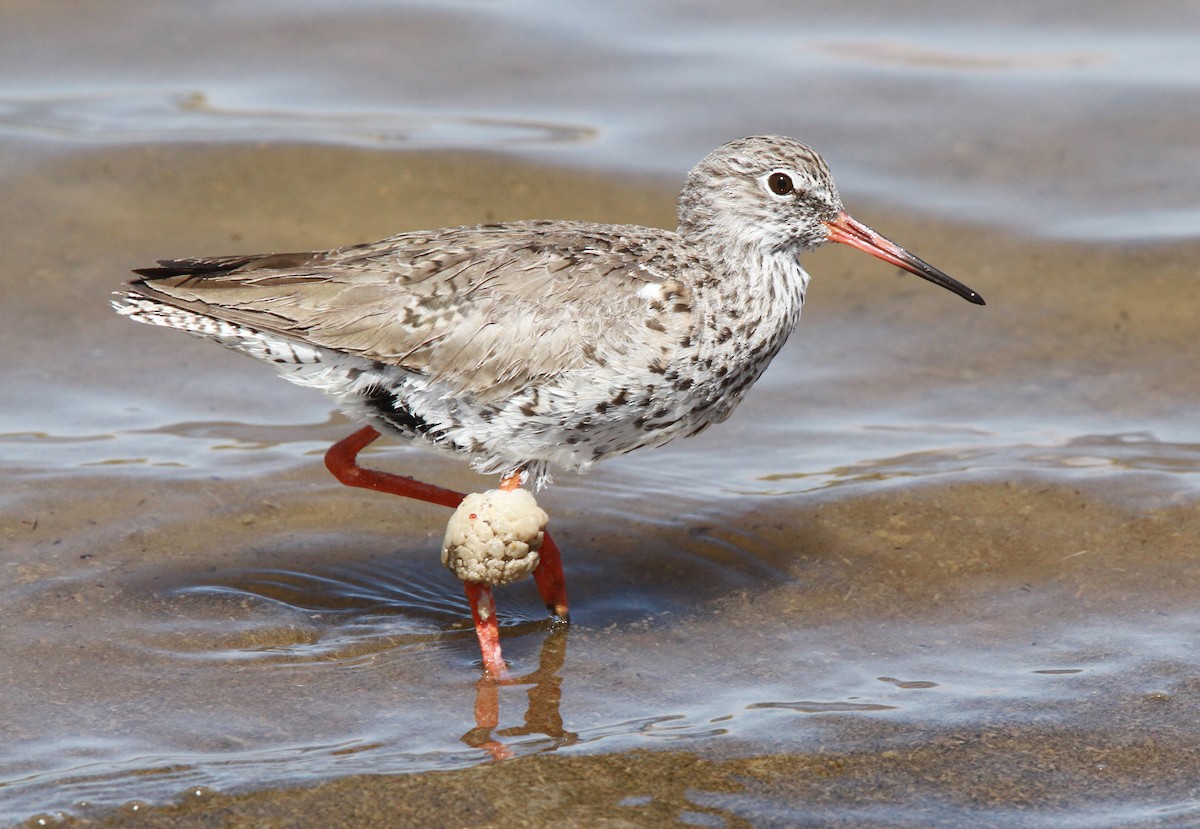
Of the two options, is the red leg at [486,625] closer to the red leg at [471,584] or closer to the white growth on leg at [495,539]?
the red leg at [471,584]

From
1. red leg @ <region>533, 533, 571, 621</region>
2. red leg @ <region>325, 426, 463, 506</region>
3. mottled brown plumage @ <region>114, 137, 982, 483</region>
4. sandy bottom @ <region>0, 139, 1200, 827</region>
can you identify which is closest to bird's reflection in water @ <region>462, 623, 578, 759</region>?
sandy bottom @ <region>0, 139, 1200, 827</region>

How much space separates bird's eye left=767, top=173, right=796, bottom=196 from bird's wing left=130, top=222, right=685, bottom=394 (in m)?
0.60

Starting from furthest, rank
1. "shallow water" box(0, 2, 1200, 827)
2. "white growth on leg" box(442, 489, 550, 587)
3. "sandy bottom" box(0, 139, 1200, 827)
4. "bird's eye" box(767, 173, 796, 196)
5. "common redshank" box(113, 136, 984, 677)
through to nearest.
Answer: "bird's eye" box(767, 173, 796, 196), "common redshank" box(113, 136, 984, 677), "white growth on leg" box(442, 489, 550, 587), "shallow water" box(0, 2, 1200, 827), "sandy bottom" box(0, 139, 1200, 827)

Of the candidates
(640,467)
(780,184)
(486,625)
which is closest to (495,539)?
(486,625)

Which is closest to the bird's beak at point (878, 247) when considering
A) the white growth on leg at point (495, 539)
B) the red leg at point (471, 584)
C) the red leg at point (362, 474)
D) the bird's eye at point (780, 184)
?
the bird's eye at point (780, 184)

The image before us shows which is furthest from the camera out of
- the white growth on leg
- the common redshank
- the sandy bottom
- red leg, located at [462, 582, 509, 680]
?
the common redshank

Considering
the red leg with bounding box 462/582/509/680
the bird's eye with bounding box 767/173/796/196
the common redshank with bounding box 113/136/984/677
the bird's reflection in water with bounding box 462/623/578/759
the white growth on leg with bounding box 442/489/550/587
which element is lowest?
the bird's reflection in water with bounding box 462/623/578/759

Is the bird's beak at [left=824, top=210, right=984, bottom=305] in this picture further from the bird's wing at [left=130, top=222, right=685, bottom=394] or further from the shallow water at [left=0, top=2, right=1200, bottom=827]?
the shallow water at [left=0, top=2, right=1200, bottom=827]

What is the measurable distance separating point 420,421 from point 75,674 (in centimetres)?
194

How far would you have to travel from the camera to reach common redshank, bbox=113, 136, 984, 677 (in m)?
7.25

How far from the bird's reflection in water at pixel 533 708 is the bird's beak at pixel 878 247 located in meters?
2.55

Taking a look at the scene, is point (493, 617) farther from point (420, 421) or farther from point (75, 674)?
point (75, 674)

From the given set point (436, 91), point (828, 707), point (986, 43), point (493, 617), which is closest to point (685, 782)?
point (828, 707)

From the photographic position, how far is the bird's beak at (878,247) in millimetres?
8031
